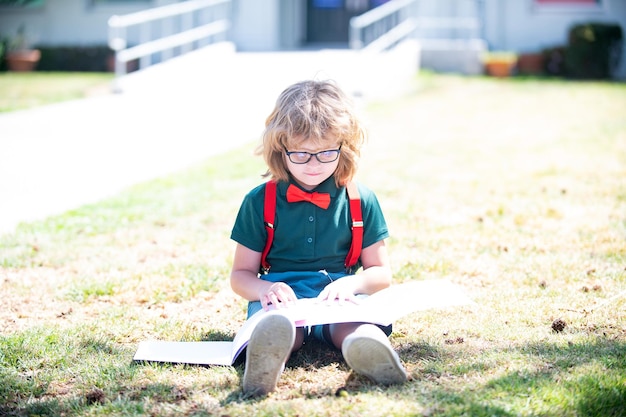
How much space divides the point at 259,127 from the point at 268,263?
23.9 ft

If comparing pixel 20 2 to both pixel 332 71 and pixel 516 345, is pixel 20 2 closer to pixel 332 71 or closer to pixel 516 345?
pixel 332 71

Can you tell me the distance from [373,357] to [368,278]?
0.60 m

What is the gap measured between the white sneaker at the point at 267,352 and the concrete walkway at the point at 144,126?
50.5 inches

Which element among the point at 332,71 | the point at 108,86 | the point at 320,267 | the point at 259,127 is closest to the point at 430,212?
the point at 320,267

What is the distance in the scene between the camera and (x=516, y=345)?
3232 mm

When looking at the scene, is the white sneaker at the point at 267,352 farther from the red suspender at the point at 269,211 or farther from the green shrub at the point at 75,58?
the green shrub at the point at 75,58

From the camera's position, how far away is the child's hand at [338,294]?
305cm

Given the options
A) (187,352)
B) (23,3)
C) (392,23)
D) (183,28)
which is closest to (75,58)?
(23,3)

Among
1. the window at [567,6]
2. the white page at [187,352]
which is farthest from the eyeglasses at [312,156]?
the window at [567,6]

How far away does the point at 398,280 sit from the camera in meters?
4.39

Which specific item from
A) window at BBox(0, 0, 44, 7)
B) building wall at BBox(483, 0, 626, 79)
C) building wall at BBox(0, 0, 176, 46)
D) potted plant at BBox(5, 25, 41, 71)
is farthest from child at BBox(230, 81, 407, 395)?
window at BBox(0, 0, 44, 7)

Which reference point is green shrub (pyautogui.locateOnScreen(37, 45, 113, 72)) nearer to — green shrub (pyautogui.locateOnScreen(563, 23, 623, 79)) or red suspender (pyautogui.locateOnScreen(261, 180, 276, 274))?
green shrub (pyautogui.locateOnScreen(563, 23, 623, 79))

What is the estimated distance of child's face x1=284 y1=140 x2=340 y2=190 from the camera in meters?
3.15

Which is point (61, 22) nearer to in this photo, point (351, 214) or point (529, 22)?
point (529, 22)
